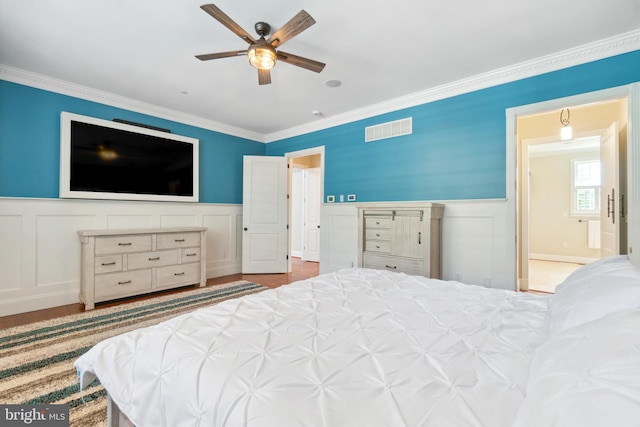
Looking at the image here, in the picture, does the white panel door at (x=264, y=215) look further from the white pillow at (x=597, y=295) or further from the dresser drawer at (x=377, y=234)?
the white pillow at (x=597, y=295)

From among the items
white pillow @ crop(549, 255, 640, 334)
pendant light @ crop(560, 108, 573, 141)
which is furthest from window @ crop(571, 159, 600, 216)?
white pillow @ crop(549, 255, 640, 334)

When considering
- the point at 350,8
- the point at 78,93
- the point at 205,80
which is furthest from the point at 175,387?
the point at 78,93

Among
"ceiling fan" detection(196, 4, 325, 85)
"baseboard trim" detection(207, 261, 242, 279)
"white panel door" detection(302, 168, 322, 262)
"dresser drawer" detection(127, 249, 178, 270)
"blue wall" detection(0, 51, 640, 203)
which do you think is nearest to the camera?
"ceiling fan" detection(196, 4, 325, 85)

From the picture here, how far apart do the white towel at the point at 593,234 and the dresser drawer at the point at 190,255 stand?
26.6 feet

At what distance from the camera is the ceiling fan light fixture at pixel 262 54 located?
2.20 m

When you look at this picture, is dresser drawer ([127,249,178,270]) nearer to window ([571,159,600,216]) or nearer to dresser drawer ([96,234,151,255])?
dresser drawer ([96,234,151,255])

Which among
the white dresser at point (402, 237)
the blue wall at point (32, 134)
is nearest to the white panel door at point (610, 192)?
the white dresser at point (402, 237)

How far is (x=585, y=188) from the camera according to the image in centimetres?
646

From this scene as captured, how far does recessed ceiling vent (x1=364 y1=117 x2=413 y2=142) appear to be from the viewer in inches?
153

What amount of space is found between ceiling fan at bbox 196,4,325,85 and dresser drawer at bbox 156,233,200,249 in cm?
251

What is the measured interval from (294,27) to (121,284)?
3467mm

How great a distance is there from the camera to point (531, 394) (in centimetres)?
64

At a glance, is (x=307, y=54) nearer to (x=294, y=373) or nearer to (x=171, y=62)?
(x=171, y=62)

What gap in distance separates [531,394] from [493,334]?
58 cm
